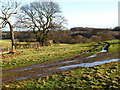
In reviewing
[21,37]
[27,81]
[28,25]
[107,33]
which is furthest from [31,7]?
[107,33]

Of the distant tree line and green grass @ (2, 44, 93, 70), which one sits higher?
the distant tree line

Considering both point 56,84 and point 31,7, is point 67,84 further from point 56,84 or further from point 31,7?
point 31,7

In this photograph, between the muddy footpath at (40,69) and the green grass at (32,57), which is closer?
the muddy footpath at (40,69)

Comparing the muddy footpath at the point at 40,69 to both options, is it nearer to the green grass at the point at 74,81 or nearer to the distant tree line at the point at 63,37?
the green grass at the point at 74,81

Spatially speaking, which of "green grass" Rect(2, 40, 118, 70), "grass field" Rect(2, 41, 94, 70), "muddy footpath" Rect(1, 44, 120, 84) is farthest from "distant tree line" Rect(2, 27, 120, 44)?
"muddy footpath" Rect(1, 44, 120, 84)

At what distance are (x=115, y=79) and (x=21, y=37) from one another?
140 feet

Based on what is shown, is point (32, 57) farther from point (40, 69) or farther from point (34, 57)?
point (40, 69)

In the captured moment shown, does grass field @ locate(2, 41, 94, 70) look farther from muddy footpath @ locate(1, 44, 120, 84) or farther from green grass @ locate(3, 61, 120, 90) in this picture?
green grass @ locate(3, 61, 120, 90)

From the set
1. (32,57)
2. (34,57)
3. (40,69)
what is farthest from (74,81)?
(32,57)

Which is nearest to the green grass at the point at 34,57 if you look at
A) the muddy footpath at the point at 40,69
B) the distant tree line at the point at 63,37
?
the muddy footpath at the point at 40,69

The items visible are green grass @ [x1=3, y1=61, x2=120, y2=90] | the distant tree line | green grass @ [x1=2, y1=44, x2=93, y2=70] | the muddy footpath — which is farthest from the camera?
the distant tree line

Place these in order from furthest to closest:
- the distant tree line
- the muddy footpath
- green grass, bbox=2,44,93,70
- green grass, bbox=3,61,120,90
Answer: the distant tree line < green grass, bbox=2,44,93,70 < the muddy footpath < green grass, bbox=3,61,120,90

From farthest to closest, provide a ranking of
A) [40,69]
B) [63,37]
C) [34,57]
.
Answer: [63,37], [34,57], [40,69]

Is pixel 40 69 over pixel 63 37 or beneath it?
beneath
